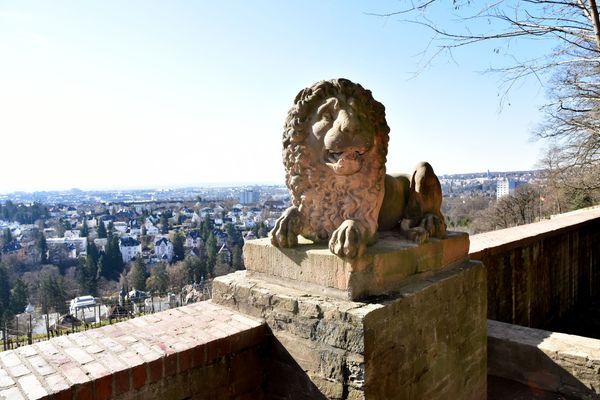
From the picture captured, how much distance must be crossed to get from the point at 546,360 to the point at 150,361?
341 cm

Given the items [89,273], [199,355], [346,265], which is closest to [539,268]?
[346,265]

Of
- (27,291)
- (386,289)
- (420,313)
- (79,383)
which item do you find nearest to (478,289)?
(420,313)

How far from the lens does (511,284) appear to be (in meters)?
6.01

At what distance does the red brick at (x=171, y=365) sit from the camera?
2096 millimetres

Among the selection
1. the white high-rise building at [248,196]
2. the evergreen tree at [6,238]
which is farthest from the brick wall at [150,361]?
the white high-rise building at [248,196]

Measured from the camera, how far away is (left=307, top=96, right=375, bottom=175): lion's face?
249 cm

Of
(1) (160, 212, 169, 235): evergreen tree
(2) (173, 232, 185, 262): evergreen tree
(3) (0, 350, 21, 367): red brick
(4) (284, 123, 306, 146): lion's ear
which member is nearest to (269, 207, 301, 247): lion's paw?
(4) (284, 123, 306, 146): lion's ear

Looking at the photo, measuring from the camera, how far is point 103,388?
1858mm

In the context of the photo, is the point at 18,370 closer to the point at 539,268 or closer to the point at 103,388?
the point at 103,388

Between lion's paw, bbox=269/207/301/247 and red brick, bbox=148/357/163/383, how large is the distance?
988mm

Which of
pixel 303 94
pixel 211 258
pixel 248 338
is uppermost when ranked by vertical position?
pixel 303 94

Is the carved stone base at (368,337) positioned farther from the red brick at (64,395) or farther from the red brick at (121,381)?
the red brick at (64,395)

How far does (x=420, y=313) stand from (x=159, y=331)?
1.60 meters

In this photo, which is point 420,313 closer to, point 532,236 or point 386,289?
point 386,289
